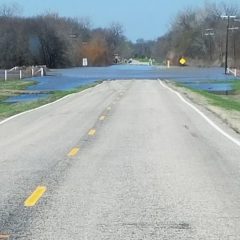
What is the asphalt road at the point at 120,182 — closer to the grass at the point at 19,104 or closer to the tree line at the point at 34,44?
the grass at the point at 19,104

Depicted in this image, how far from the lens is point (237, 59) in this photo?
397 ft

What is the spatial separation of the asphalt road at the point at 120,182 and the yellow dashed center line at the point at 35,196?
13mm

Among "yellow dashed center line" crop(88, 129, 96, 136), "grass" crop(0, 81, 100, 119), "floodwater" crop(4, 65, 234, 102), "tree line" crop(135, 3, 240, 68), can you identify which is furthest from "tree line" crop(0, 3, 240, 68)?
"yellow dashed center line" crop(88, 129, 96, 136)

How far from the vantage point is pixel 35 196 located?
8.57 m

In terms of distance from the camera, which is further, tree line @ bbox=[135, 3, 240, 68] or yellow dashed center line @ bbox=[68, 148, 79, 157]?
tree line @ bbox=[135, 3, 240, 68]

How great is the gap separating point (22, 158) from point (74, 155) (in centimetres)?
111

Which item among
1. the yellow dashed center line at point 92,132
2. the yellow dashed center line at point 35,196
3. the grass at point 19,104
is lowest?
the grass at point 19,104

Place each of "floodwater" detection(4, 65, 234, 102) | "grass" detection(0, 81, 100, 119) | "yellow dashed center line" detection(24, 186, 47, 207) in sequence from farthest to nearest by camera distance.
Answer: "floodwater" detection(4, 65, 234, 102)
"grass" detection(0, 81, 100, 119)
"yellow dashed center line" detection(24, 186, 47, 207)

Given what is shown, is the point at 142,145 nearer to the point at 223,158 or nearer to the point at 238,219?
the point at 223,158

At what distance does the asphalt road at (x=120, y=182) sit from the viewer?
683 cm

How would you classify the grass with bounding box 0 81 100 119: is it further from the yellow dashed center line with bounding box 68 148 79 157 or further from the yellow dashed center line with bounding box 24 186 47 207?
the yellow dashed center line with bounding box 24 186 47 207

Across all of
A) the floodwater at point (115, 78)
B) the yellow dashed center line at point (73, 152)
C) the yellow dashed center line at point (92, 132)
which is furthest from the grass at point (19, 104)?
the yellow dashed center line at point (73, 152)

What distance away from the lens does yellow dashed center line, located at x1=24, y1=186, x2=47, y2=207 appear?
8.09m

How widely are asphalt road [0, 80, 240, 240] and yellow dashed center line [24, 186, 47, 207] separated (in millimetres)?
13
